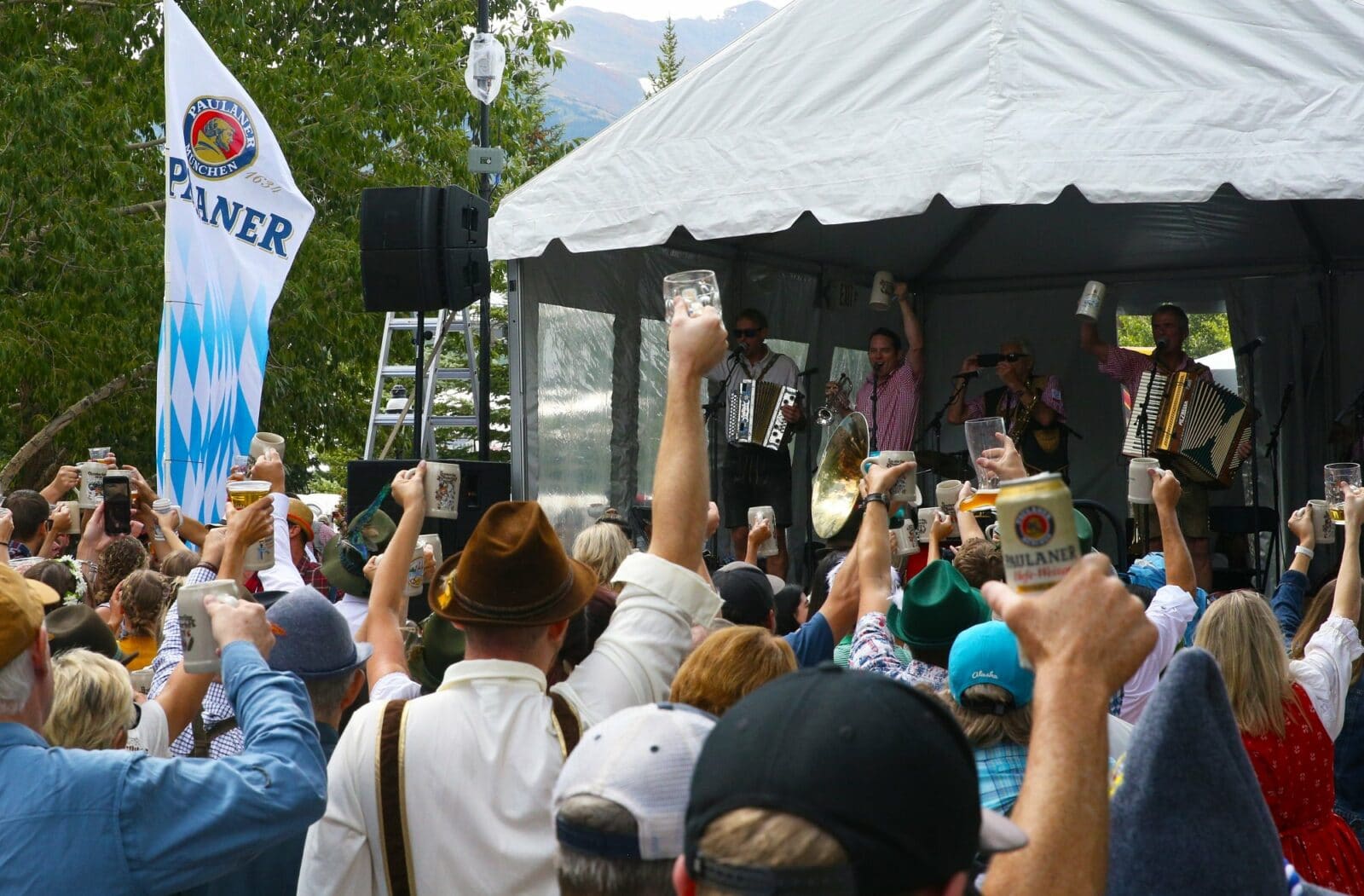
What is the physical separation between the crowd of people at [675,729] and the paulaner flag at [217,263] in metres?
3.39

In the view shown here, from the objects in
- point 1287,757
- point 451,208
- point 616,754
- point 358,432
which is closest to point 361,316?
point 358,432

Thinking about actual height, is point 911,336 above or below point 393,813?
above

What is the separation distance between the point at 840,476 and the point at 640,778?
22.8 ft

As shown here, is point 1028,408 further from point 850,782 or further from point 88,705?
point 850,782

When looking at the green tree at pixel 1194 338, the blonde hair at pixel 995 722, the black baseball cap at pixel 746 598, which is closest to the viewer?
the blonde hair at pixel 995 722

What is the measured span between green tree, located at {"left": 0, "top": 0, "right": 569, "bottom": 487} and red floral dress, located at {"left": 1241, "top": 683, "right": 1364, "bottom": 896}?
1163 centimetres

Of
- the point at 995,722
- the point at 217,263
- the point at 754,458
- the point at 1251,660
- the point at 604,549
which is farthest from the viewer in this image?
the point at 754,458

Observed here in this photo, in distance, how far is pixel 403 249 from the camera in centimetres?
773

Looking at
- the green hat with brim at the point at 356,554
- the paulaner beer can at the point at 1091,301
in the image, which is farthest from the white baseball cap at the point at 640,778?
the paulaner beer can at the point at 1091,301

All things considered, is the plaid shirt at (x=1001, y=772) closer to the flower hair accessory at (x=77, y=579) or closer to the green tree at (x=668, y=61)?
the flower hair accessory at (x=77, y=579)

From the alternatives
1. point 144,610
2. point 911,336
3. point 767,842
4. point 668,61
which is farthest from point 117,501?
point 668,61

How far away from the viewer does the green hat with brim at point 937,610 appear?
3201mm

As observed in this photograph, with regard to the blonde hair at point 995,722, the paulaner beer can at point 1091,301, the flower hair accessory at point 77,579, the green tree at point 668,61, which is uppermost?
the green tree at point 668,61

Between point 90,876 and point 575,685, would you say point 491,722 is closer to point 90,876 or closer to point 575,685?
point 575,685
